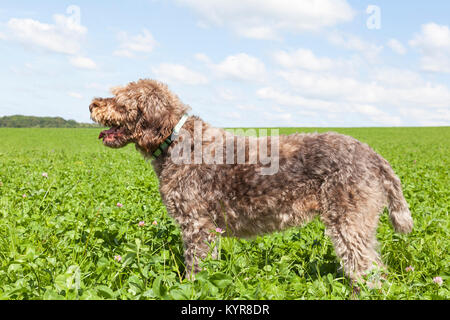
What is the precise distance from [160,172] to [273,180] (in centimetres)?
139

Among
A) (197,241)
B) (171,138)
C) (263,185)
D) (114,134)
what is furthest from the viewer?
(114,134)

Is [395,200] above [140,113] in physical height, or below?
below

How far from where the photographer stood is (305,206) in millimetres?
3812

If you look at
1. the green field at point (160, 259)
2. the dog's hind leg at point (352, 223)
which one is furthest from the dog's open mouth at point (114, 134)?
the dog's hind leg at point (352, 223)

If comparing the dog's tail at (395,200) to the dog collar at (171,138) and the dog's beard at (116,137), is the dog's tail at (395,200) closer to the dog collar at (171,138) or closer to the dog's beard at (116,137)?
the dog collar at (171,138)

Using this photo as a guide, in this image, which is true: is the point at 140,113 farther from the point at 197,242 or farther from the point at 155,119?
the point at 197,242

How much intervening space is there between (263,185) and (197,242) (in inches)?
37.0

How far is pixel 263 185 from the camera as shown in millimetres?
3889

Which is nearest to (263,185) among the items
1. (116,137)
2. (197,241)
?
Result: (197,241)

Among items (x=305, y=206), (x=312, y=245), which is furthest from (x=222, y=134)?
(x=312, y=245)

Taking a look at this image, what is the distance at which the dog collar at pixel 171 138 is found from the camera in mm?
4215

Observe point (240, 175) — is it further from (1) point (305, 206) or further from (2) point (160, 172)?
(2) point (160, 172)

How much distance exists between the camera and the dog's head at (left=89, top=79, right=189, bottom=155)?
4250mm

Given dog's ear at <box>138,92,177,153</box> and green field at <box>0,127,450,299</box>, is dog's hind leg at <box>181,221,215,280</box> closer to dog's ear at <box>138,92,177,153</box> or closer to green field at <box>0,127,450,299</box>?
green field at <box>0,127,450,299</box>
